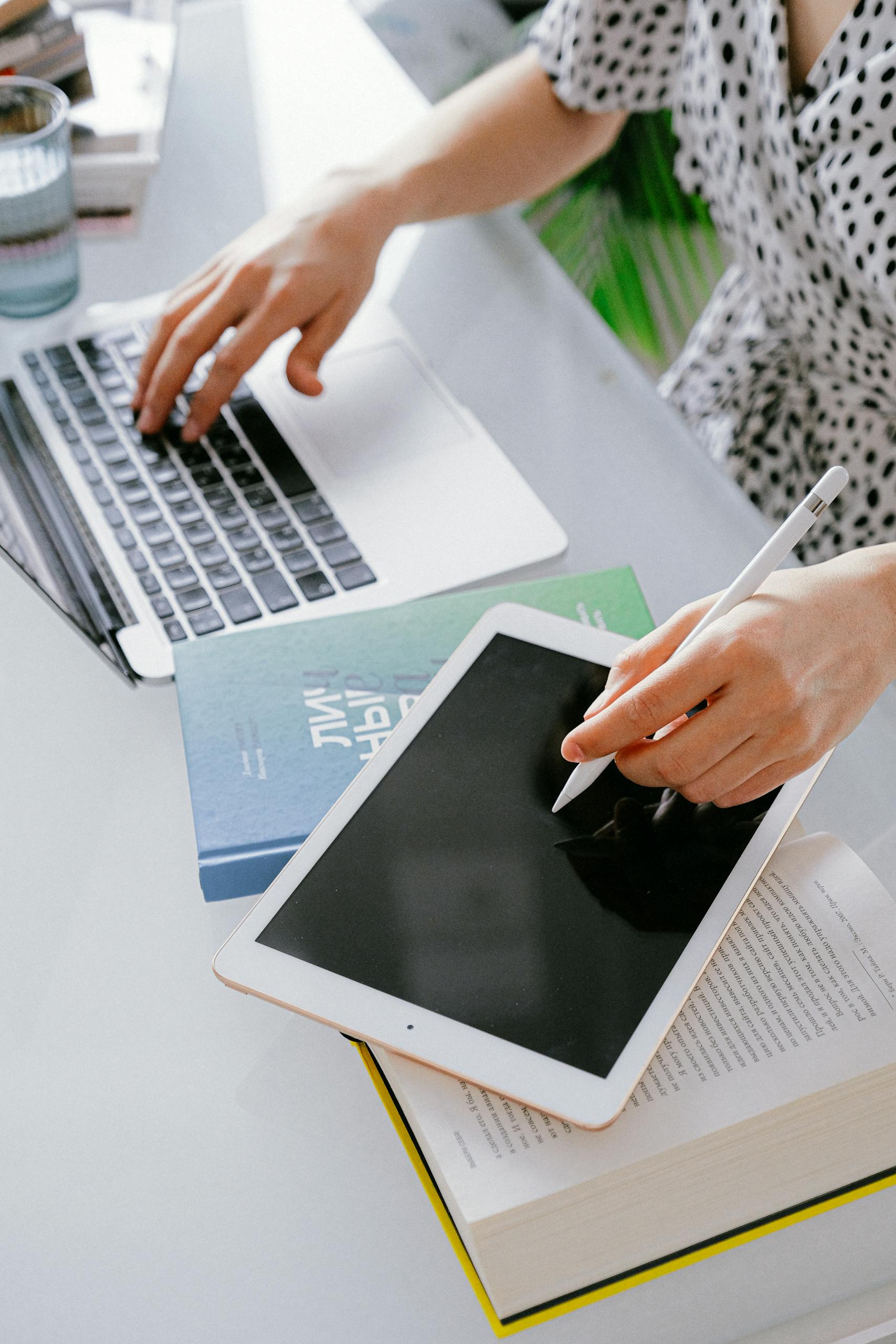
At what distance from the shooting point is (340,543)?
2.30 feet

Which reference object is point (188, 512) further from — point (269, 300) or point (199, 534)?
point (269, 300)

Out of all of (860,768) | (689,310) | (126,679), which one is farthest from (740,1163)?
(689,310)

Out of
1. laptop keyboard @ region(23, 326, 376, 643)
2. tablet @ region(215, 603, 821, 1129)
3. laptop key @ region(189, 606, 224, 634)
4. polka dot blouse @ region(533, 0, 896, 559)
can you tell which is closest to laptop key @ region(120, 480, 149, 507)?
laptop keyboard @ region(23, 326, 376, 643)

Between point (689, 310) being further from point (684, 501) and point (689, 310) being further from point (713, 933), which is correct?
point (713, 933)

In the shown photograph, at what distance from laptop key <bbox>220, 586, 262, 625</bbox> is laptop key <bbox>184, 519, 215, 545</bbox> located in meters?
0.04

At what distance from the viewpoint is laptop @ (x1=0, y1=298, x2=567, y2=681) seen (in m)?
0.67

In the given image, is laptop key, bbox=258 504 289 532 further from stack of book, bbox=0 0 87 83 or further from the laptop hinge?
stack of book, bbox=0 0 87 83

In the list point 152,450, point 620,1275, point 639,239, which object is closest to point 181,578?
point 152,450

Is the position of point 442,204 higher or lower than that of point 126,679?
higher

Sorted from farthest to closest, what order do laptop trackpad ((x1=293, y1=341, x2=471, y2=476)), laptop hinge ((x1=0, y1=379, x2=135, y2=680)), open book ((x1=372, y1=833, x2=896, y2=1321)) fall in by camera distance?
1. laptop trackpad ((x1=293, y1=341, x2=471, y2=476))
2. laptop hinge ((x1=0, y1=379, x2=135, y2=680))
3. open book ((x1=372, y1=833, x2=896, y2=1321))

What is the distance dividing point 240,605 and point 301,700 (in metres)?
0.09

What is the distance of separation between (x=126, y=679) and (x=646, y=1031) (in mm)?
349

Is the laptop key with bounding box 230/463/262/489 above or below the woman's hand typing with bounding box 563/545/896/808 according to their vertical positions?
below

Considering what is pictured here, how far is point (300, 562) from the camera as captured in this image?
27.2 inches
